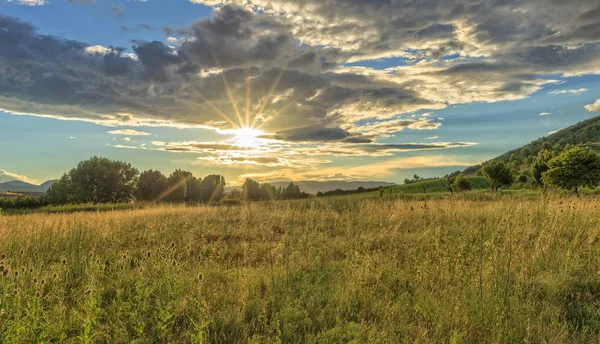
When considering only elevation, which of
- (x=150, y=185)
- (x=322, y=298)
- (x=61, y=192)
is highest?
(x=150, y=185)

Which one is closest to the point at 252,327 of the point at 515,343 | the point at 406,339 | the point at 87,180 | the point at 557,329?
the point at 406,339

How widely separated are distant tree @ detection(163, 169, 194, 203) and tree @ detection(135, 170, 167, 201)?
4.20 feet

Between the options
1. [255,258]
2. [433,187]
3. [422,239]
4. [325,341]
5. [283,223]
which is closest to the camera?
[325,341]

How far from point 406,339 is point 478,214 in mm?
10055

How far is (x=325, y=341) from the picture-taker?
3713mm

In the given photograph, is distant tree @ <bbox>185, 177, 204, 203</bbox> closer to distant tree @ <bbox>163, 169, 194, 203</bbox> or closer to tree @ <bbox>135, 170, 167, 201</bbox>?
distant tree @ <bbox>163, 169, 194, 203</bbox>

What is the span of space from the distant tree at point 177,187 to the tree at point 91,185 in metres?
8.66

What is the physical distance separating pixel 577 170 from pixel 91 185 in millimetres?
77868

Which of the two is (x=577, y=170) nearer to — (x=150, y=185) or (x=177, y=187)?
(x=177, y=187)

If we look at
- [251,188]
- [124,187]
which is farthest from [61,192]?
[251,188]

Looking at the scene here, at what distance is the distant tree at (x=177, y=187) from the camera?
236ft

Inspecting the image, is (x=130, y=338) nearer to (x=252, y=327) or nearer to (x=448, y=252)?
(x=252, y=327)

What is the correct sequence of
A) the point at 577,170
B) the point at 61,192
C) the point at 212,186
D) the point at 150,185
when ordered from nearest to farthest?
the point at 577,170 < the point at 61,192 < the point at 150,185 < the point at 212,186

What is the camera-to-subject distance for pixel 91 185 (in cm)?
6300
